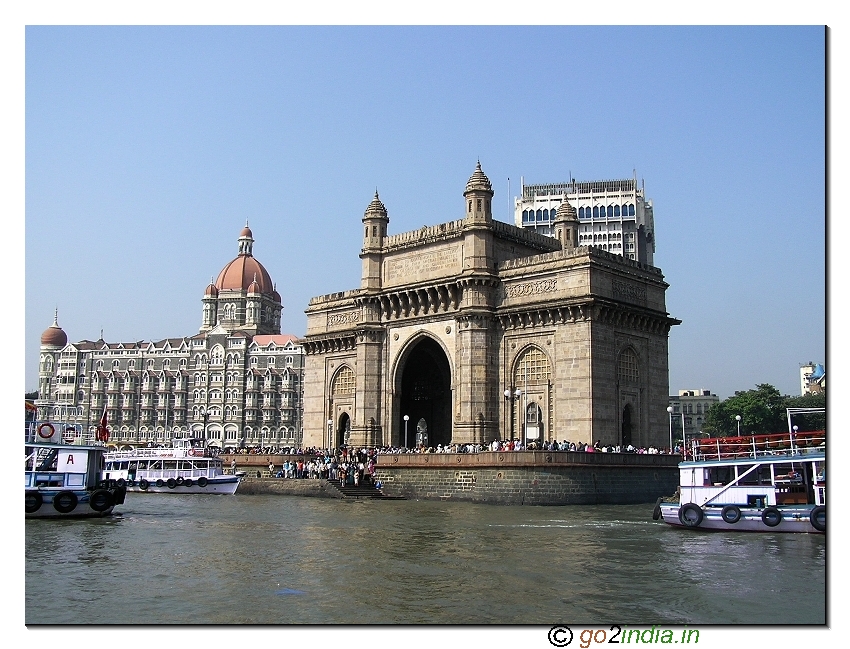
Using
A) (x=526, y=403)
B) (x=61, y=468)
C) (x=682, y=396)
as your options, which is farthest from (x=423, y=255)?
(x=682, y=396)

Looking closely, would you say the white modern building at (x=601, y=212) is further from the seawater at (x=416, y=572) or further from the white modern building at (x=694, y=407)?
the seawater at (x=416, y=572)

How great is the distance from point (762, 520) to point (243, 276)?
11007 centimetres

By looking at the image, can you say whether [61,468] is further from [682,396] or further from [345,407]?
[682,396]

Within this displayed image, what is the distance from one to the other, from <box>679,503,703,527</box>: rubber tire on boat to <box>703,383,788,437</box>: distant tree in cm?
5812

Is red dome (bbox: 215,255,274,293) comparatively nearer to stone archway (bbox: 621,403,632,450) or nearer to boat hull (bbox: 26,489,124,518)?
stone archway (bbox: 621,403,632,450)

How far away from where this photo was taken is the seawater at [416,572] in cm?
1595

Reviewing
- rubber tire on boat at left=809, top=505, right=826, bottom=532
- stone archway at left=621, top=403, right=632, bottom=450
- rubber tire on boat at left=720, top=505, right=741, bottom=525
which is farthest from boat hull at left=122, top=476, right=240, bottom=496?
rubber tire on boat at left=809, top=505, right=826, bottom=532

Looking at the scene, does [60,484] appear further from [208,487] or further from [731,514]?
[731,514]

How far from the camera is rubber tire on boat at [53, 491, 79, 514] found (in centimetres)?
3234

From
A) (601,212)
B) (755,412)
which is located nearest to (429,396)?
(755,412)

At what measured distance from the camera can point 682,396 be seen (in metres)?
124

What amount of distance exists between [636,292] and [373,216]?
1687cm

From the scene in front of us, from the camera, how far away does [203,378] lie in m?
125

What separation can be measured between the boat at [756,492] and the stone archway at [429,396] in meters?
29.6
